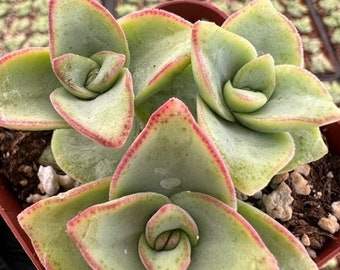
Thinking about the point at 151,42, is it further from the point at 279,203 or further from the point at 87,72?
the point at 279,203

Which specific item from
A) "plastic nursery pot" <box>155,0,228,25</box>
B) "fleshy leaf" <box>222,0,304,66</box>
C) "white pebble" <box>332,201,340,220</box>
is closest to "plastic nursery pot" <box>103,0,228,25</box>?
"plastic nursery pot" <box>155,0,228,25</box>

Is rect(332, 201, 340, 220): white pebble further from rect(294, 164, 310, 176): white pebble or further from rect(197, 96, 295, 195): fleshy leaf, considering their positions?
rect(197, 96, 295, 195): fleshy leaf

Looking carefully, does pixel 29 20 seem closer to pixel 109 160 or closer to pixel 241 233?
pixel 109 160

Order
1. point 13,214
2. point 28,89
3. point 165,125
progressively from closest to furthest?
point 165,125 → point 28,89 → point 13,214

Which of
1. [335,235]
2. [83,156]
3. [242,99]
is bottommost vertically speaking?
[335,235]

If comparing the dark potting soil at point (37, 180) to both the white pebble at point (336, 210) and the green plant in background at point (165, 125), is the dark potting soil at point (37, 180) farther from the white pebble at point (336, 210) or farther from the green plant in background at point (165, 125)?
the green plant in background at point (165, 125)

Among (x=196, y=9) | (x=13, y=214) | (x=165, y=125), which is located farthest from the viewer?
(x=196, y=9)

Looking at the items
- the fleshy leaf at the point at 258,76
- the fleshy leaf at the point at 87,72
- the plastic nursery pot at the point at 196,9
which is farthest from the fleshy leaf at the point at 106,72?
the plastic nursery pot at the point at 196,9

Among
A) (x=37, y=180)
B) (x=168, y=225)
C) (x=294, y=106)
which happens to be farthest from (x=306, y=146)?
(x=37, y=180)
